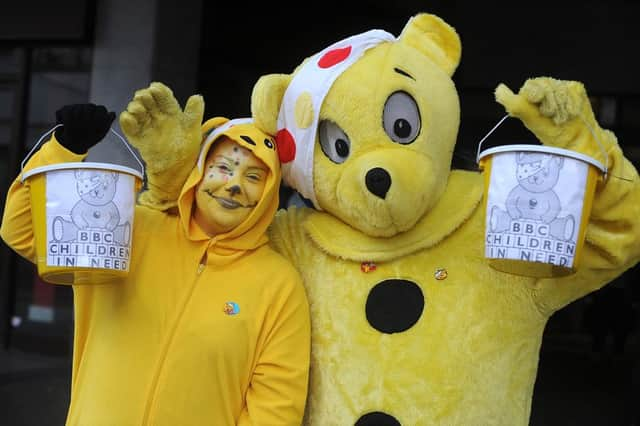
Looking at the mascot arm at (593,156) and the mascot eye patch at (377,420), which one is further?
the mascot eye patch at (377,420)

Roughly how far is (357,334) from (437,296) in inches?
10.3

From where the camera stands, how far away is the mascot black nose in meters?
2.19

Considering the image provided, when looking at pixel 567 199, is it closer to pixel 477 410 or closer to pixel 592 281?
pixel 592 281

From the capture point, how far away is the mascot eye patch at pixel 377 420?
7.58 ft

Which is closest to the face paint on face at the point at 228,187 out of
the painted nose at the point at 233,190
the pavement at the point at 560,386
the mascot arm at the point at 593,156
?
the painted nose at the point at 233,190

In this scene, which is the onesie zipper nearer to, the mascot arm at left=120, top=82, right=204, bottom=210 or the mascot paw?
the mascot arm at left=120, top=82, right=204, bottom=210

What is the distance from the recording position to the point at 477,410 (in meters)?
2.29

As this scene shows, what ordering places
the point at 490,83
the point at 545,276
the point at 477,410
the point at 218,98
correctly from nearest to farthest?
the point at 545,276, the point at 477,410, the point at 490,83, the point at 218,98

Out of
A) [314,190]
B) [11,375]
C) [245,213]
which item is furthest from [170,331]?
[11,375]

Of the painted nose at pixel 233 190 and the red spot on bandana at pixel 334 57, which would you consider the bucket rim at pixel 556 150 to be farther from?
the painted nose at pixel 233 190

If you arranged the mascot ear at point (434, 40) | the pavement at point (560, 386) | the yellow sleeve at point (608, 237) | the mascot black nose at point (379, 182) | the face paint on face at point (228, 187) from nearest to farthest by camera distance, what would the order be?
the yellow sleeve at point (608, 237) < the mascot black nose at point (379, 182) < the face paint on face at point (228, 187) < the mascot ear at point (434, 40) < the pavement at point (560, 386)

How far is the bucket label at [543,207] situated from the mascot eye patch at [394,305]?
0.51m

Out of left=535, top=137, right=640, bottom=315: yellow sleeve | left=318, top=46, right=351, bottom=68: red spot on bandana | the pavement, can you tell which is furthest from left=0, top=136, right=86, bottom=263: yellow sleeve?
the pavement

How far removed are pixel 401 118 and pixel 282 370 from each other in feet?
2.67
